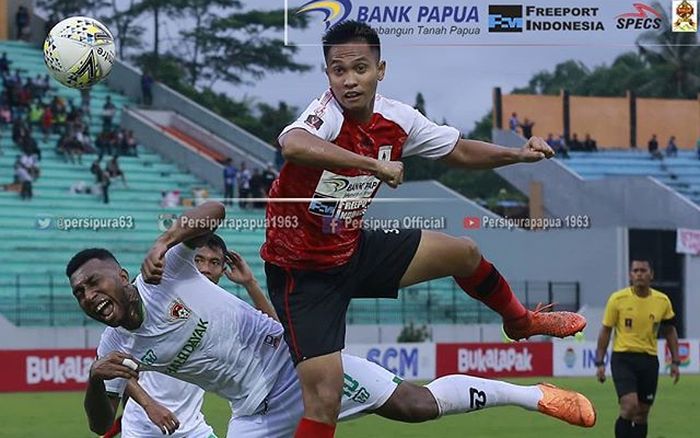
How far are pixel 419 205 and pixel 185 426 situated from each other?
12.0 metres

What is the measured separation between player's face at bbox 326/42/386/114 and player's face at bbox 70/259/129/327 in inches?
53.1

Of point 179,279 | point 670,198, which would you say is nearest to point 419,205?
point 670,198

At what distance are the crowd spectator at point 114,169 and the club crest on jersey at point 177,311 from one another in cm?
1695

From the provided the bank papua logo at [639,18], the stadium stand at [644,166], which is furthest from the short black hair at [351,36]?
the stadium stand at [644,166]

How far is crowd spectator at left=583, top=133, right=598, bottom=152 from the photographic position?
22719 millimetres

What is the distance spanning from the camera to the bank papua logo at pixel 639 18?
39.7 ft

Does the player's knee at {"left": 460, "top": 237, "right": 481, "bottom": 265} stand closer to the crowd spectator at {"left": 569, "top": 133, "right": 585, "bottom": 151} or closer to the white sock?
the white sock

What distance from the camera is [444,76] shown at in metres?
18.9

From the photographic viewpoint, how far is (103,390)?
647 centimetres

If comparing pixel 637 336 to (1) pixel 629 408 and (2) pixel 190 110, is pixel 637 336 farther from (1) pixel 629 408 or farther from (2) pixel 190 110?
(2) pixel 190 110

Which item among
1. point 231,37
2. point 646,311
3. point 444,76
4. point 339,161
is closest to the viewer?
point 339,161

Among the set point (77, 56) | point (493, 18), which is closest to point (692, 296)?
point (493, 18)

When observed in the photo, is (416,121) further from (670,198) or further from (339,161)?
(670,198)

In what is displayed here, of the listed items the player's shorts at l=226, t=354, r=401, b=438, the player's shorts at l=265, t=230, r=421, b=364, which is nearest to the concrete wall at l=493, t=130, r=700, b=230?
the player's shorts at l=265, t=230, r=421, b=364
